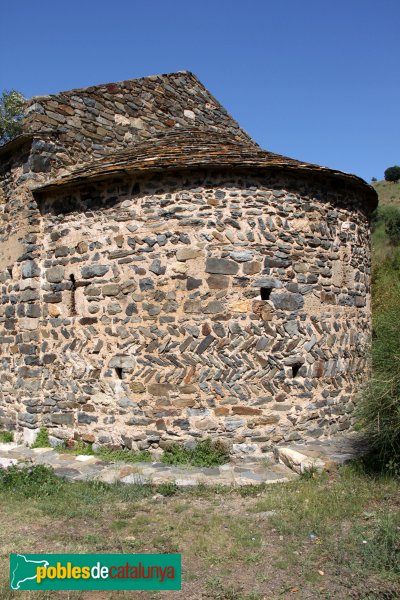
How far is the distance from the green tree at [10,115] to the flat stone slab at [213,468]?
17.9 ft

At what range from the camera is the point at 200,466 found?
6.32m

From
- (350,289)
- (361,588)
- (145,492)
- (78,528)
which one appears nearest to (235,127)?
(350,289)

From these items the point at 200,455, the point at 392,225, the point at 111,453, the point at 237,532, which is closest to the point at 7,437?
the point at 111,453

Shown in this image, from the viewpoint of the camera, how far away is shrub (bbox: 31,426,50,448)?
745cm

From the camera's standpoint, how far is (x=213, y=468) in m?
6.25

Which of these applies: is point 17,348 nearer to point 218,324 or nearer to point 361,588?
point 218,324

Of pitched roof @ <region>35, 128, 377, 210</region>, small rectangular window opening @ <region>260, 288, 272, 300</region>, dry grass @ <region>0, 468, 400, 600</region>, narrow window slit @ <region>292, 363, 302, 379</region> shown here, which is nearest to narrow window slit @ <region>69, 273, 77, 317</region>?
pitched roof @ <region>35, 128, 377, 210</region>

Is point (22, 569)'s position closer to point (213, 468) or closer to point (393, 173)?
point (213, 468)

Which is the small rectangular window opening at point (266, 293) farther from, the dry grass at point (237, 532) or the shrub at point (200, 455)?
the dry grass at point (237, 532)

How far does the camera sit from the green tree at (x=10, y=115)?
Result: 9016 millimetres

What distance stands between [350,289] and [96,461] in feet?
14.0

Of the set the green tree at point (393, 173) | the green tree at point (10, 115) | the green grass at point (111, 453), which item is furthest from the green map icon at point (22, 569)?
the green tree at point (393, 173)

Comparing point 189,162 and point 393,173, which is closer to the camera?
point 189,162

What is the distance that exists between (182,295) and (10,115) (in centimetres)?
525
